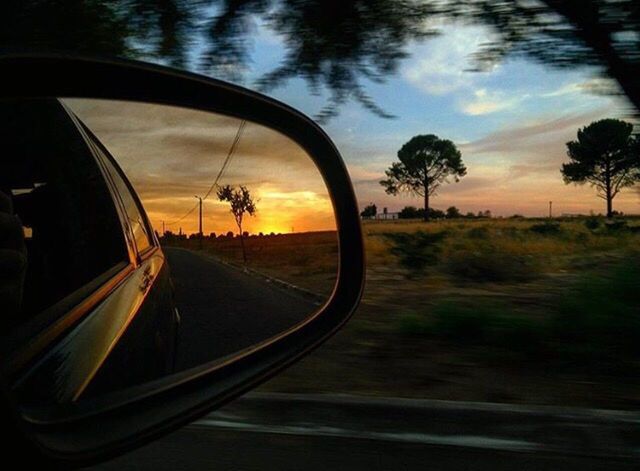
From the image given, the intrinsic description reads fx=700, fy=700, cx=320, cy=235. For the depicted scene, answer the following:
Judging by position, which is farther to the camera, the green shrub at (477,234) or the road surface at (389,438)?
the green shrub at (477,234)

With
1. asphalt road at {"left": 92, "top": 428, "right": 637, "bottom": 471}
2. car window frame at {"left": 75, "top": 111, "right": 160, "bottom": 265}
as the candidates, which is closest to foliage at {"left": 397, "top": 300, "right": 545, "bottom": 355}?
asphalt road at {"left": 92, "top": 428, "right": 637, "bottom": 471}

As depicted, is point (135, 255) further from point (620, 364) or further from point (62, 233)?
point (620, 364)

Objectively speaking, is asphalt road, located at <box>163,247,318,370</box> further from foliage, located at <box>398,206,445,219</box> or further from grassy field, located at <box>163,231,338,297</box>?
foliage, located at <box>398,206,445,219</box>

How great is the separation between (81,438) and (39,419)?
9cm

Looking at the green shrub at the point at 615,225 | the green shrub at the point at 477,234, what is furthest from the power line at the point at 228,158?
the green shrub at the point at 477,234

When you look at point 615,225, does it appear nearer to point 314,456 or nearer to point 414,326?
point 414,326

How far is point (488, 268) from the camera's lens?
31.7 feet

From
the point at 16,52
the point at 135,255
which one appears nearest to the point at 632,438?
the point at 135,255

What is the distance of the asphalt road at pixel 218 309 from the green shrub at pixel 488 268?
7688mm

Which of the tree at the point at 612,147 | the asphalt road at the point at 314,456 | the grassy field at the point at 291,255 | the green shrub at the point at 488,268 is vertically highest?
the tree at the point at 612,147

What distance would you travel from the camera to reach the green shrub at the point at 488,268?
30.9ft

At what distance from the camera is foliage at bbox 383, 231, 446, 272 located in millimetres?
9906

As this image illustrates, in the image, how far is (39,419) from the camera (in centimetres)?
107

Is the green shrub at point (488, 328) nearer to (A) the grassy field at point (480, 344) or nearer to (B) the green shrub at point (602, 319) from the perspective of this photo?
(A) the grassy field at point (480, 344)
